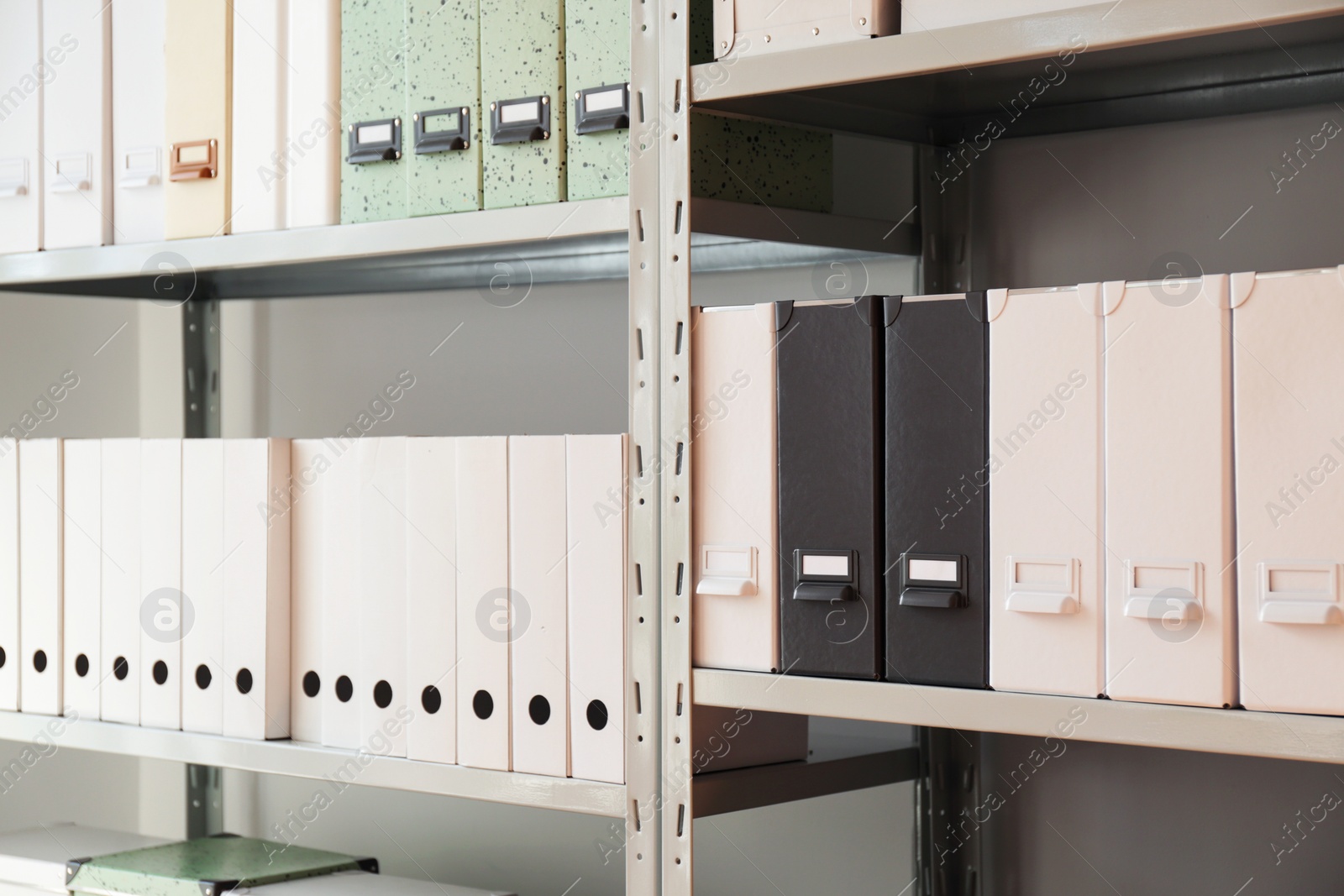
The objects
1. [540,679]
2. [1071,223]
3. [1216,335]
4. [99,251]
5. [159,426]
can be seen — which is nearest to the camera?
[1216,335]

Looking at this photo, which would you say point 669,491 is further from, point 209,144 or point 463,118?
point 209,144

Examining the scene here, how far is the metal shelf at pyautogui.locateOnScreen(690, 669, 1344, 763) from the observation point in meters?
0.83

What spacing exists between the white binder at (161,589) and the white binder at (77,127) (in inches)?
10.4

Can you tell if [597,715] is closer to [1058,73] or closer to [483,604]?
[483,604]

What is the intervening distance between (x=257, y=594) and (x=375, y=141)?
470 millimetres

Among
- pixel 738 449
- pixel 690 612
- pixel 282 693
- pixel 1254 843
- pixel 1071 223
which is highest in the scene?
pixel 1071 223

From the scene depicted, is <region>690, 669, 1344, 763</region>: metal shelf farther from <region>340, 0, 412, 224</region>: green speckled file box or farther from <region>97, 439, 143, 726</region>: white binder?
<region>97, 439, 143, 726</region>: white binder

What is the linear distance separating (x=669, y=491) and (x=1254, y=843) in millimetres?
631

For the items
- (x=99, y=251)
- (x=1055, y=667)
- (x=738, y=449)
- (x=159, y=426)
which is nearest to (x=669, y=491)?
(x=738, y=449)

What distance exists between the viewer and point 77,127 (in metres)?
1.47

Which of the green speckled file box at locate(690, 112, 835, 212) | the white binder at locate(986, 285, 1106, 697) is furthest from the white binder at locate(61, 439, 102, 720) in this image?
the white binder at locate(986, 285, 1106, 697)

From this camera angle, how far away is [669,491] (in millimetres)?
1076

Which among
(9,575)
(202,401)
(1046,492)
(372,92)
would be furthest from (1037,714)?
(202,401)

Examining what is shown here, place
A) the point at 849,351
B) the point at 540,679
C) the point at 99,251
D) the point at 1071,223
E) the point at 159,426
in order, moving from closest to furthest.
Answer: the point at 849,351, the point at 540,679, the point at 1071,223, the point at 99,251, the point at 159,426
